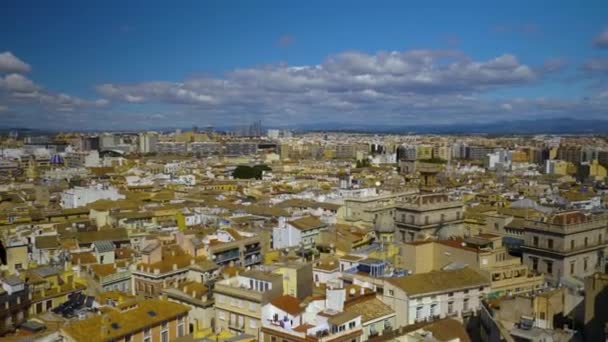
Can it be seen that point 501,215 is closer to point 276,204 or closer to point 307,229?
point 307,229

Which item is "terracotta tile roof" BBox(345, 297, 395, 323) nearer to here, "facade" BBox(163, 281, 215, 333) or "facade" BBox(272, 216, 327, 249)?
"facade" BBox(163, 281, 215, 333)

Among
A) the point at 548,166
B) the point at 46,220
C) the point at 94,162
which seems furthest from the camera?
the point at 94,162

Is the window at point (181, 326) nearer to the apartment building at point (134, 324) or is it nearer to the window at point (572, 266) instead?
the apartment building at point (134, 324)

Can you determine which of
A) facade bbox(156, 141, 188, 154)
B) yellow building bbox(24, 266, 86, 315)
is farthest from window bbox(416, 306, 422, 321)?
facade bbox(156, 141, 188, 154)

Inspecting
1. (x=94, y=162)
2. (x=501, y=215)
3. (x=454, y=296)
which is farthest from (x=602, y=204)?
(x=94, y=162)

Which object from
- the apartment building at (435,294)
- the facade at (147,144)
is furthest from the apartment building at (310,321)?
the facade at (147,144)

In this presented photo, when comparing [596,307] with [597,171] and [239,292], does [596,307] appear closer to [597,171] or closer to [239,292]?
[239,292]
